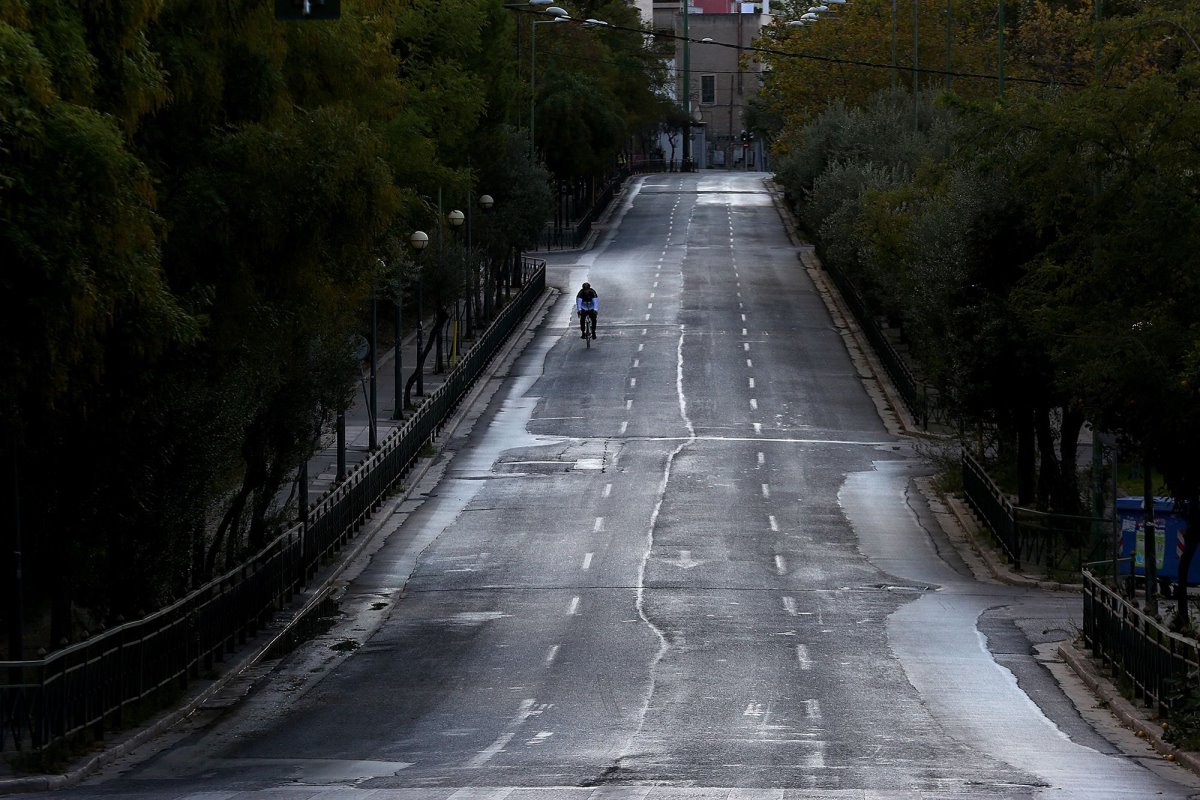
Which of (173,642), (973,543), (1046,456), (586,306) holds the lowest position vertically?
(973,543)

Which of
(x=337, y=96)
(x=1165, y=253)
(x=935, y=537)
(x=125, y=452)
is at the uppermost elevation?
(x=337, y=96)

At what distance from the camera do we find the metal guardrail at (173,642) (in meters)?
16.0

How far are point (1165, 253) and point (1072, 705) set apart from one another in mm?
5258

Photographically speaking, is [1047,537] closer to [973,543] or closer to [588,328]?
[973,543]

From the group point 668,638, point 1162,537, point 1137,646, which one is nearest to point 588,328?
point 1162,537

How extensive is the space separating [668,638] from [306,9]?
444 inches

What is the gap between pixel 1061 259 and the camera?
2766 centimetres

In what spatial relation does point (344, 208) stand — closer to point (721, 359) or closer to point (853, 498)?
point (853, 498)

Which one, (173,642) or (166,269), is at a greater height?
(166,269)

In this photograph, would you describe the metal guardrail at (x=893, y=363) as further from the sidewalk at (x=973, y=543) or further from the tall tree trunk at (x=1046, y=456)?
the tall tree trunk at (x=1046, y=456)

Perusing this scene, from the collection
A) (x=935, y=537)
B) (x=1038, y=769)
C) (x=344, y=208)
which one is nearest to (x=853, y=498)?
(x=935, y=537)

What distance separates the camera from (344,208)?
68.1ft

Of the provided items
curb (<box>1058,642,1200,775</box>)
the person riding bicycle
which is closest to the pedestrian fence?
curb (<box>1058,642,1200,775</box>)

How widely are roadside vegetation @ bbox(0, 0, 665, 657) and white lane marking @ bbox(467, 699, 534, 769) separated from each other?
491 cm
